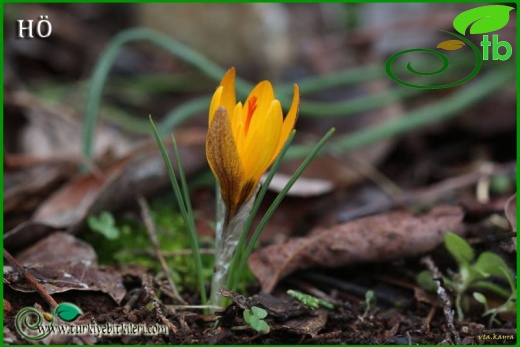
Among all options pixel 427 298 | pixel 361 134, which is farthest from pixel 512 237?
pixel 361 134

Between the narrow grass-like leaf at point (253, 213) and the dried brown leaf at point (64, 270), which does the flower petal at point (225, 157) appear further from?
the dried brown leaf at point (64, 270)

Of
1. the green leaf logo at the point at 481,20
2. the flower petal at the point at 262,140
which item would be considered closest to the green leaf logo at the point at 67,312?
the flower petal at the point at 262,140

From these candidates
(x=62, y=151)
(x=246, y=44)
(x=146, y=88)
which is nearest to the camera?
(x=62, y=151)

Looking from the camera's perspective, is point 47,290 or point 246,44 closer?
point 47,290

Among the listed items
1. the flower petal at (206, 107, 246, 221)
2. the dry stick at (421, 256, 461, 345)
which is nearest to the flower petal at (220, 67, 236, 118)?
the flower petal at (206, 107, 246, 221)

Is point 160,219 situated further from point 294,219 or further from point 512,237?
point 512,237

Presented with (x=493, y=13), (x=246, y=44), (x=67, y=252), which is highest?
(x=246, y=44)

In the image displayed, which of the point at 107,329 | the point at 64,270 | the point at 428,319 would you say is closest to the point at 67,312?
the point at 107,329

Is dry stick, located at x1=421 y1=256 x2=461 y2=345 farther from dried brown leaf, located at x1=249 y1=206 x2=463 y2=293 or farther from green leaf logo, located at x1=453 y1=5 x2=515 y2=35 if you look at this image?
green leaf logo, located at x1=453 y1=5 x2=515 y2=35
